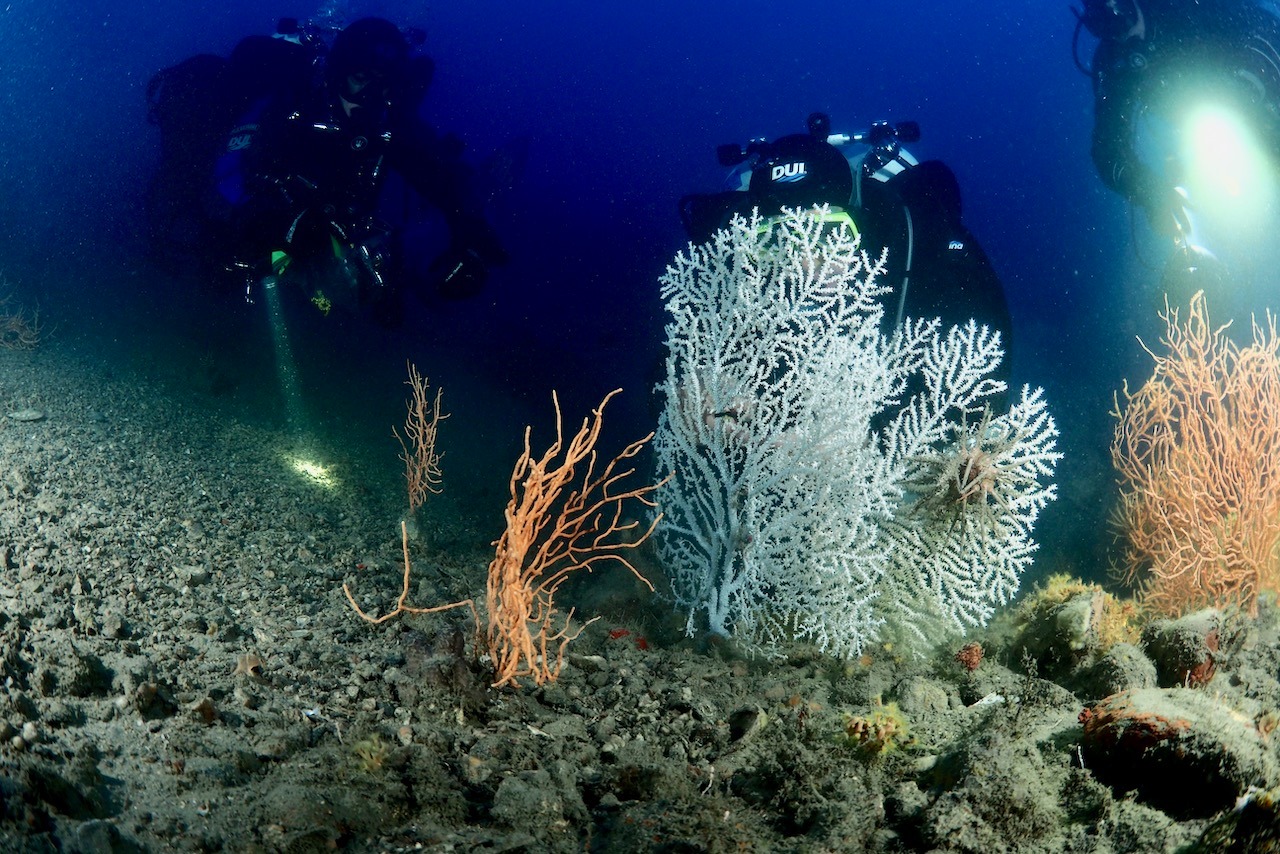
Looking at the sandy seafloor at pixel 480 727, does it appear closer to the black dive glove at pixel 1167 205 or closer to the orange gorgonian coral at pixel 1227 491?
the orange gorgonian coral at pixel 1227 491

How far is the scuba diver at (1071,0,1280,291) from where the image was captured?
7.84 meters

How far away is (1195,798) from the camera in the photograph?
204 centimetres

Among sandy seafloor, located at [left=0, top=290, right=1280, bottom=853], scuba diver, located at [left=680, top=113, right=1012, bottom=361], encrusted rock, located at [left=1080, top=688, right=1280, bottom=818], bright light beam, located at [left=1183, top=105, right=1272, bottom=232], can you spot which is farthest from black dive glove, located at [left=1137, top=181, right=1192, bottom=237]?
encrusted rock, located at [left=1080, top=688, right=1280, bottom=818]

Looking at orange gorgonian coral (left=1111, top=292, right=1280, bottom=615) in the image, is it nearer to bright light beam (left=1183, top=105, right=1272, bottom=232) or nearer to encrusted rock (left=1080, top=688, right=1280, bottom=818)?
encrusted rock (left=1080, top=688, right=1280, bottom=818)

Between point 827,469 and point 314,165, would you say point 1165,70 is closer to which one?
point 827,469

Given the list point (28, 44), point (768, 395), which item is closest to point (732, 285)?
point (768, 395)

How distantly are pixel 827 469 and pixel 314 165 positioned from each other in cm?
716

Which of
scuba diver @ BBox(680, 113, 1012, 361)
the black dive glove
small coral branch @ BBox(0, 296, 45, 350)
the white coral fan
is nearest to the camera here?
the white coral fan

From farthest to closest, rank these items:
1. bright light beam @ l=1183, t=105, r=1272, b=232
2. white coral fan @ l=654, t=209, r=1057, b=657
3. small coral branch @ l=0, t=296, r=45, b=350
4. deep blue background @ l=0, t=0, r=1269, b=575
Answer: deep blue background @ l=0, t=0, r=1269, b=575
small coral branch @ l=0, t=296, r=45, b=350
bright light beam @ l=1183, t=105, r=1272, b=232
white coral fan @ l=654, t=209, r=1057, b=657

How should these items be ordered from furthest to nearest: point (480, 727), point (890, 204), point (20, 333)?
point (20, 333), point (890, 204), point (480, 727)

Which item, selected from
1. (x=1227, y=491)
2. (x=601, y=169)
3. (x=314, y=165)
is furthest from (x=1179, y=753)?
(x=601, y=169)

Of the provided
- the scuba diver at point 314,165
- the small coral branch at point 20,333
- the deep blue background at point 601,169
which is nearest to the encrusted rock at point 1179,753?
the deep blue background at point 601,169

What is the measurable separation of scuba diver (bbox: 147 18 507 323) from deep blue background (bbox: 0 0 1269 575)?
92.3 inches

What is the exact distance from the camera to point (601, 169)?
257 feet
